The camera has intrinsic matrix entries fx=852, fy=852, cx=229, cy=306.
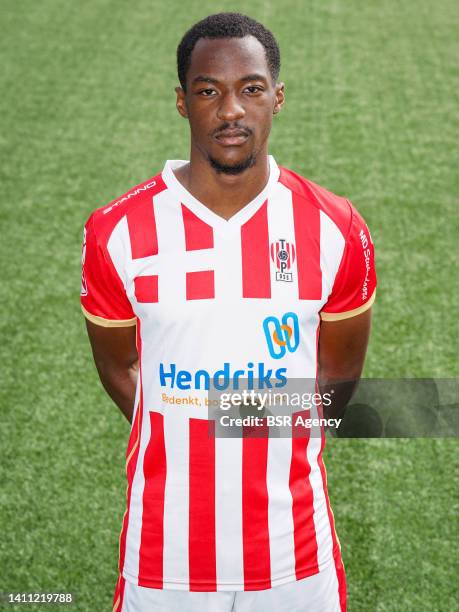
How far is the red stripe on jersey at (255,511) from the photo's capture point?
1928 mm

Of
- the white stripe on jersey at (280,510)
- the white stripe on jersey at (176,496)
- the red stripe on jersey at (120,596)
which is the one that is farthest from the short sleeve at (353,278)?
the red stripe on jersey at (120,596)

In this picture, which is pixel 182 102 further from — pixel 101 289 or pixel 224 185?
pixel 101 289

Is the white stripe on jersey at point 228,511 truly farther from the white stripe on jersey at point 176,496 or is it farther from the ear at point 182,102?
the ear at point 182,102

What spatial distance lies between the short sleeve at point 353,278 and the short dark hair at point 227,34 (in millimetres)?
415

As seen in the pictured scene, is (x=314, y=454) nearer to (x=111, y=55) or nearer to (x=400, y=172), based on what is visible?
(x=400, y=172)

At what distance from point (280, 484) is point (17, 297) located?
2899mm

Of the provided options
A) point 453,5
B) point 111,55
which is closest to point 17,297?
point 111,55

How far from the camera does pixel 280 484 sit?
1943 millimetres

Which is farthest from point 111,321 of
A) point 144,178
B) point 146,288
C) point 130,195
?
point 144,178

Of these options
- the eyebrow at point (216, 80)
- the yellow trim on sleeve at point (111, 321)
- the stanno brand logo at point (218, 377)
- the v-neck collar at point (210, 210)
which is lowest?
the stanno brand logo at point (218, 377)

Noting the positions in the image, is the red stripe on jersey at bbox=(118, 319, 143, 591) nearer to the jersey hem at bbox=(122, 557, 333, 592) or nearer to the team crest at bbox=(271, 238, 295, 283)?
the jersey hem at bbox=(122, 557, 333, 592)

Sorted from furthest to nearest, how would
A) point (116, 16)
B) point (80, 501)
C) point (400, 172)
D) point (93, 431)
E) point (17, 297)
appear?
point (116, 16) < point (400, 172) < point (17, 297) < point (93, 431) < point (80, 501)

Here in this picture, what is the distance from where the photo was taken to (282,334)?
190 cm

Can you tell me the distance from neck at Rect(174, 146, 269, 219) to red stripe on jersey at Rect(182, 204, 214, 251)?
0.05 metres
